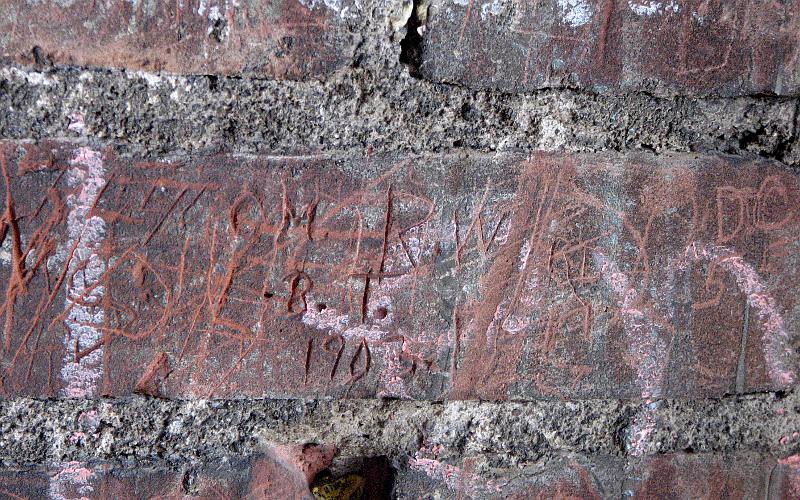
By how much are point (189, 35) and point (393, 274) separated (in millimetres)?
317

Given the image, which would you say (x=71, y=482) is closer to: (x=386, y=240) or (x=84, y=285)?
(x=84, y=285)

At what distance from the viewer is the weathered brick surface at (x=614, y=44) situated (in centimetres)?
65

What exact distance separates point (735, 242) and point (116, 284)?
68 centimetres

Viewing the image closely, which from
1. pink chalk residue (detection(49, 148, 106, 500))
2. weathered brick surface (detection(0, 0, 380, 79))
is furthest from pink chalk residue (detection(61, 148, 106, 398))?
weathered brick surface (detection(0, 0, 380, 79))

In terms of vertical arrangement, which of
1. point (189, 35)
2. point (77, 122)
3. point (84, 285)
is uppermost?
point (189, 35)

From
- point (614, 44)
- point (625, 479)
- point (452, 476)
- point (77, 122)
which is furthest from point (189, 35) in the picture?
point (625, 479)

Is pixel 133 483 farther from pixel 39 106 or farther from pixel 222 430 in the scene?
pixel 39 106

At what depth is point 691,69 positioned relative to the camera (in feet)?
2.20

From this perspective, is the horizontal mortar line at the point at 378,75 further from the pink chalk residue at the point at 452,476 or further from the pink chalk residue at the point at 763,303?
the pink chalk residue at the point at 452,476

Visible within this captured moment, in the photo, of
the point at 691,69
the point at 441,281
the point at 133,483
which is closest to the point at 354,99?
the point at 441,281

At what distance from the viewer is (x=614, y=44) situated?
0.66m

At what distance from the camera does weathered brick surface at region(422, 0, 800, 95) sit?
0.65 metres

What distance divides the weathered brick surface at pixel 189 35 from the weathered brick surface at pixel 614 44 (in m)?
0.11

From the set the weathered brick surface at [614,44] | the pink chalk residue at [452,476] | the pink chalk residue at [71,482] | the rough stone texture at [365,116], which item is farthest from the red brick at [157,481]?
the weathered brick surface at [614,44]
